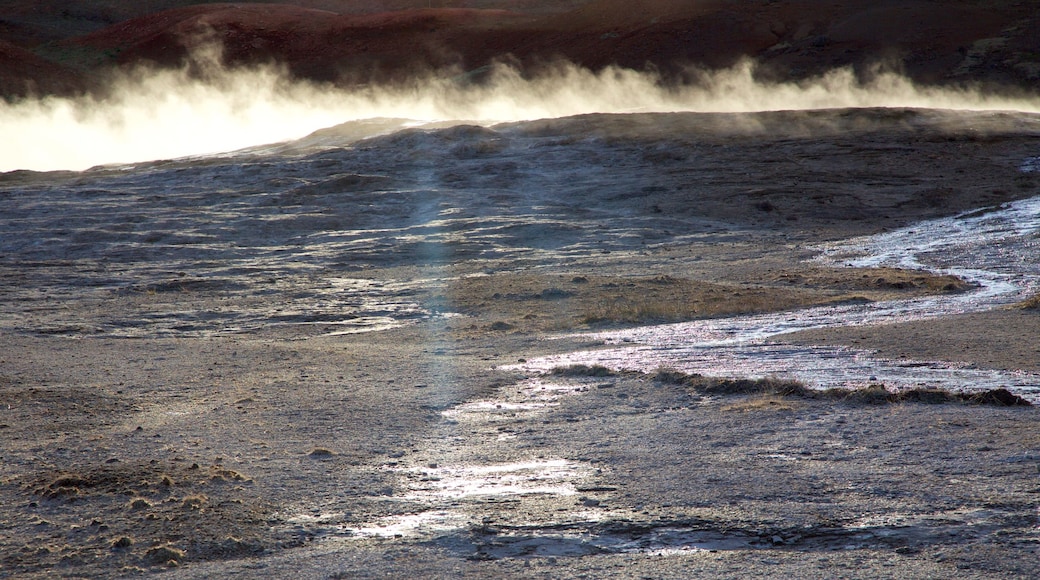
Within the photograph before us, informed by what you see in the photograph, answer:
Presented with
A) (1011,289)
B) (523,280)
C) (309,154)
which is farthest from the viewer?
(309,154)

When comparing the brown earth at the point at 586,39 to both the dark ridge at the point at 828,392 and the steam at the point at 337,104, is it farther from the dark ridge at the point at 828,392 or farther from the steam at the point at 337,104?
the dark ridge at the point at 828,392

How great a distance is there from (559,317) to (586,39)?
34616 millimetres

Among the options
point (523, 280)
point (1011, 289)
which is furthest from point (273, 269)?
point (1011, 289)

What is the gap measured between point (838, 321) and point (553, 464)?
6.79m

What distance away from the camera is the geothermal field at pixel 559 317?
468cm

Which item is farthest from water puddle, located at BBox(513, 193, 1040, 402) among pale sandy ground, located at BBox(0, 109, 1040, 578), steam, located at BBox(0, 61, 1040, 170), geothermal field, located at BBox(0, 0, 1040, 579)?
steam, located at BBox(0, 61, 1040, 170)

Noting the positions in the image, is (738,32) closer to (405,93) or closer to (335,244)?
(405,93)

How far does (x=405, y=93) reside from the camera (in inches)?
1777

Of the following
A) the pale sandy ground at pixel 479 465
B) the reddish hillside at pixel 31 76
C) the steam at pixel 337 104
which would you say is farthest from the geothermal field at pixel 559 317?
the reddish hillside at pixel 31 76

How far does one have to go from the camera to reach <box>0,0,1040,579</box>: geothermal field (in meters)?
4.68

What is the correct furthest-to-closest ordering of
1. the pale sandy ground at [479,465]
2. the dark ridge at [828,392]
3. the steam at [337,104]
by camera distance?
the steam at [337,104], the dark ridge at [828,392], the pale sandy ground at [479,465]

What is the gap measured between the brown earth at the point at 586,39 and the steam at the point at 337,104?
1.39m

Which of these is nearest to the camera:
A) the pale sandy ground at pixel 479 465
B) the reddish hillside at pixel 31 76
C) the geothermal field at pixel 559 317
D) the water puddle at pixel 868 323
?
the pale sandy ground at pixel 479 465

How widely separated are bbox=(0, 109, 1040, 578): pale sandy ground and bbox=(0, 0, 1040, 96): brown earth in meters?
29.5
